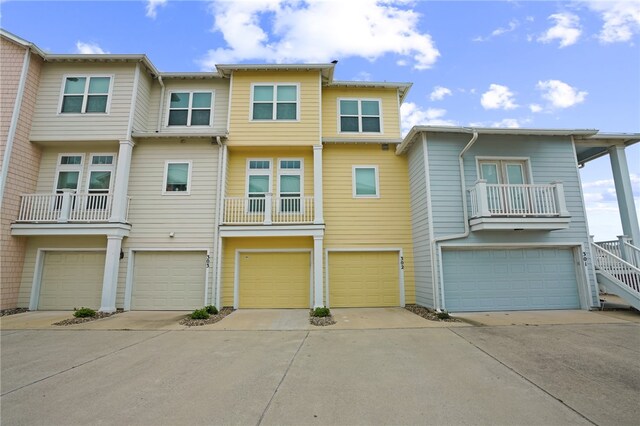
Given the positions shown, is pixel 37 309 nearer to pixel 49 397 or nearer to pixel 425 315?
pixel 49 397

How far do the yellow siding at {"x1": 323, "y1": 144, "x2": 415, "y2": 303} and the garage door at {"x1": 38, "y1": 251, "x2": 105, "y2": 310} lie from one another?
782 cm

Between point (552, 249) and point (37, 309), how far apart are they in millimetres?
16728

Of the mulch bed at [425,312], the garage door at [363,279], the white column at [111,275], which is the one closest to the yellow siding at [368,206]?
the garage door at [363,279]

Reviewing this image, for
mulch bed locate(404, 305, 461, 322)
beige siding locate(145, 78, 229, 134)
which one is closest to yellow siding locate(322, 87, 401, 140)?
beige siding locate(145, 78, 229, 134)

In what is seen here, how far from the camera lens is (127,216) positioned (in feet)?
31.9

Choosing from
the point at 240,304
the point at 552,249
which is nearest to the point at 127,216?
the point at 240,304

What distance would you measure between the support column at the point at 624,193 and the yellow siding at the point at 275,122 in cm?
1029

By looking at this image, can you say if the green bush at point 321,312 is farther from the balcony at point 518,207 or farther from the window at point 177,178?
the window at point 177,178

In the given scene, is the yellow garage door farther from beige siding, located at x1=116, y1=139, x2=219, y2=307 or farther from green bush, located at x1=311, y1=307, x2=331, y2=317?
green bush, located at x1=311, y1=307, x2=331, y2=317

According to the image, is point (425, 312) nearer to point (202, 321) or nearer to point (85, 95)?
point (202, 321)

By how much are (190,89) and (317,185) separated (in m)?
6.30

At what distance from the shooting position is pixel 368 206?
10273mm

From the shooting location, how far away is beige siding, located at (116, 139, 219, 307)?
9.71m

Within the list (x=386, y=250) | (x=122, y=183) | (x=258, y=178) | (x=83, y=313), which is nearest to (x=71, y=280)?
(x=83, y=313)
